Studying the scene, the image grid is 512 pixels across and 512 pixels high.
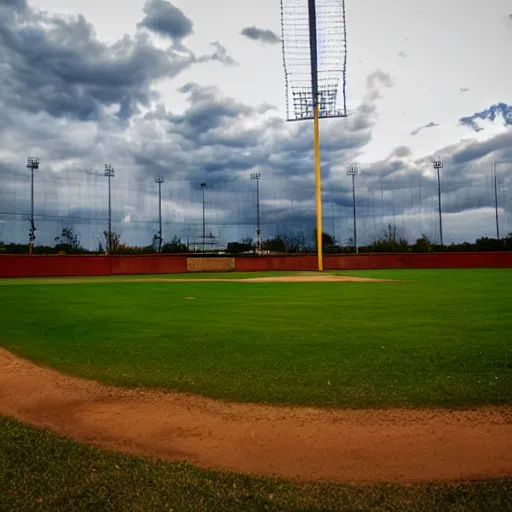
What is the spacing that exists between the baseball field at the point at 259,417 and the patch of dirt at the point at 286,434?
0.06 feet

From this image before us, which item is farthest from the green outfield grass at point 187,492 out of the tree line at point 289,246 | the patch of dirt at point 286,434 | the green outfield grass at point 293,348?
the tree line at point 289,246

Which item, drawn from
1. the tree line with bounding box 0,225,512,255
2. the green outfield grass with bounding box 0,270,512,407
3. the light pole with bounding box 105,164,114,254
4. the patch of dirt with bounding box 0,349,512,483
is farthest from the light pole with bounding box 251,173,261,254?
the patch of dirt with bounding box 0,349,512,483

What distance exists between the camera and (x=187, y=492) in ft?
9.18

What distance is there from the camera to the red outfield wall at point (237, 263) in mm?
31859

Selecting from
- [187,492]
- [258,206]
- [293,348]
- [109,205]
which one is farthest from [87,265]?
[187,492]

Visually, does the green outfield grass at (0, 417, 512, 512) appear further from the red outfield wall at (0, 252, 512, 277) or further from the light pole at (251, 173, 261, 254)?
the light pole at (251, 173, 261, 254)

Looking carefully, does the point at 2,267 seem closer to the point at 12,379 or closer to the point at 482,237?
the point at 12,379

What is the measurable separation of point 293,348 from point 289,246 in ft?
127

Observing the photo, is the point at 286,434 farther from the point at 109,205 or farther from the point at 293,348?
the point at 109,205

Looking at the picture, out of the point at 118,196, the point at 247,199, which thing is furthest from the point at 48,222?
the point at 247,199

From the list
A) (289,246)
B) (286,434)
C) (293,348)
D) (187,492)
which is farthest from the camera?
(289,246)

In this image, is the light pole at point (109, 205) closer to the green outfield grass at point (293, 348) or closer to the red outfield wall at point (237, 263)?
the red outfield wall at point (237, 263)

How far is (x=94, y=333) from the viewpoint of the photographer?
8.59 meters

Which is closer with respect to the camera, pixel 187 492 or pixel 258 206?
pixel 187 492
